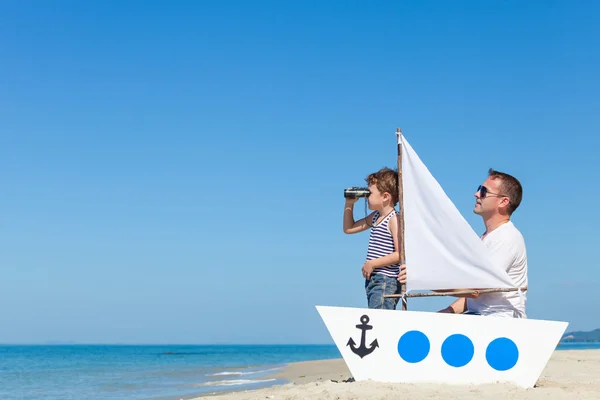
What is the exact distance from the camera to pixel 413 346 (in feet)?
19.7

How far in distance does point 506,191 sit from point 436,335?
1464 millimetres

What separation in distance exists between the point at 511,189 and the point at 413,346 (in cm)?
170

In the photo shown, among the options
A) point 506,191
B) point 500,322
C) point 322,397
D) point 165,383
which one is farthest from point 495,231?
point 165,383

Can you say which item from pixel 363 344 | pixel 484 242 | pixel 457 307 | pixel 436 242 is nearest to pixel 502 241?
pixel 484 242

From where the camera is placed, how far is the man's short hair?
6094 mm

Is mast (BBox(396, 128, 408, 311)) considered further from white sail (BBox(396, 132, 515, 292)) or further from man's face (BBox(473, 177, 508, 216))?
man's face (BBox(473, 177, 508, 216))

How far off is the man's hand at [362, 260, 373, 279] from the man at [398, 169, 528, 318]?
39 centimetres

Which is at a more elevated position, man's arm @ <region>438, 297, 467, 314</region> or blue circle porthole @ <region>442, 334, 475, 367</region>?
man's arm @ <region>438, 297, 467, 314</region>

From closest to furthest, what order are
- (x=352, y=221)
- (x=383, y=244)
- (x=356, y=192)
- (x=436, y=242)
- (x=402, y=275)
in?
(x=436, y=242)
(x=402, y=275)
(x=383, y=244)
(x=356, y=192)
(x=352, y=221)

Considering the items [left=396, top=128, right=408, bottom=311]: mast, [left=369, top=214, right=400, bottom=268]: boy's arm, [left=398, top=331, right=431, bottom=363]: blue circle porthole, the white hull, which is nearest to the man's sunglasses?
[left=396, top=128, right=408, bottom=311]: mast

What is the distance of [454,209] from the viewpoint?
6055 millimetres

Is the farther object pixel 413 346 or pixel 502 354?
pixel 413 346

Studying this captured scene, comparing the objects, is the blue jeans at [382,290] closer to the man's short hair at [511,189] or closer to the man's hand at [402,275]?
the man's hand at [402,275]

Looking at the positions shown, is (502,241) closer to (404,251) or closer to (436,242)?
(436,242)
